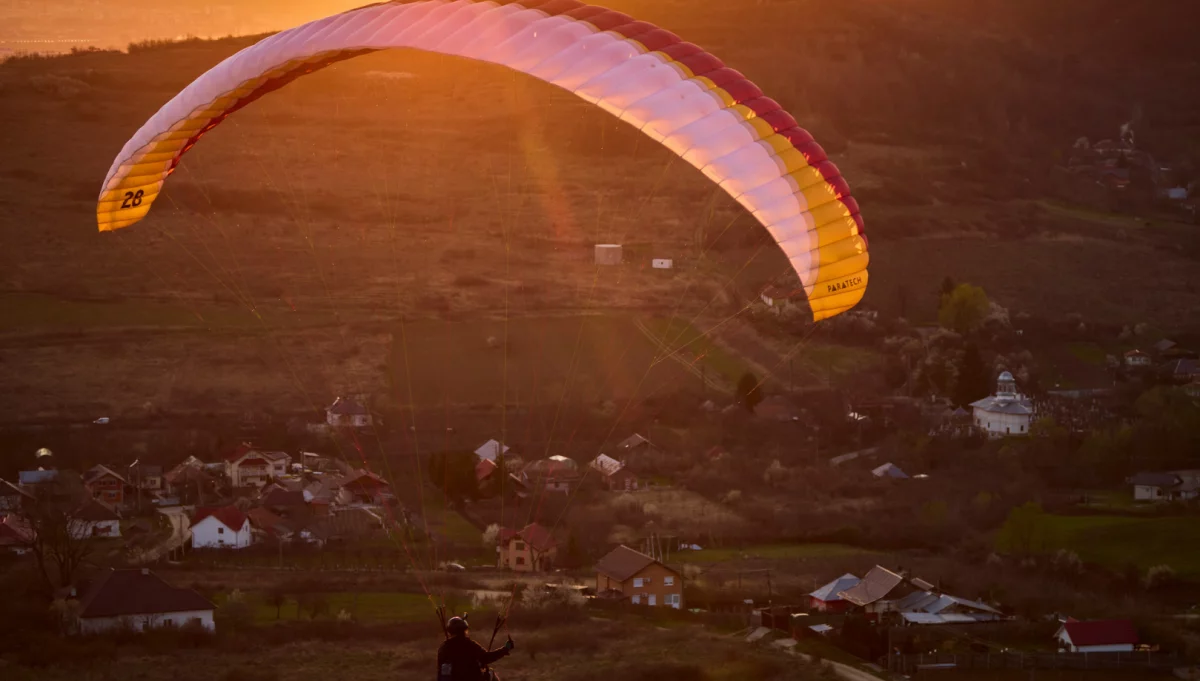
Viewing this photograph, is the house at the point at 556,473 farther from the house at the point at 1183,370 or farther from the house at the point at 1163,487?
the house at the point at 1183,370

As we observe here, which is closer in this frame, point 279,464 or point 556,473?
point 556,473

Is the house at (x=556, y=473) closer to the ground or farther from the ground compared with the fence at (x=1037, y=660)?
farther from the ground

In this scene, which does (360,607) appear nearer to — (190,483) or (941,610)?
(941,610)

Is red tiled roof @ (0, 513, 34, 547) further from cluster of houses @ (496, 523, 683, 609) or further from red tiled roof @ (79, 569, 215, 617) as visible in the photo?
cluster of houses @ (496, 523, 683, 609)

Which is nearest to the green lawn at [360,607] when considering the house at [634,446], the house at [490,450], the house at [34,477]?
the house at [34,477]

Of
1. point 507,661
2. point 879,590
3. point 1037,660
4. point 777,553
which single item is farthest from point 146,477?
point 1037,660

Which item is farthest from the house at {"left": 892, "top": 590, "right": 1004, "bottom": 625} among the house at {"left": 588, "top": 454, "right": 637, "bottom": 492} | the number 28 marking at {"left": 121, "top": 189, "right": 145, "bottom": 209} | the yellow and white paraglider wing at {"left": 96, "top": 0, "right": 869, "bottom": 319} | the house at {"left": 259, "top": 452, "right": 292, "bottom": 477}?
the house at {"left": 259, "top": 452, "right": 292, "bottom": 477}
